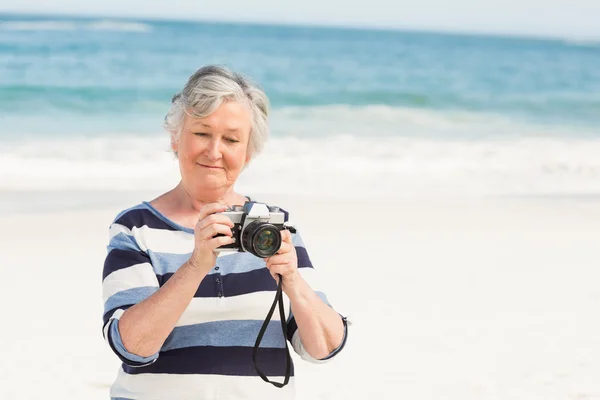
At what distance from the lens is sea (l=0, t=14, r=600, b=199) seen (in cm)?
1019

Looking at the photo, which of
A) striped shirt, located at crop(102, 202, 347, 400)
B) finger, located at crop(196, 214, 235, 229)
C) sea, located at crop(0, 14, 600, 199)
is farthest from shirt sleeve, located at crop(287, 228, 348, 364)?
sea, located at crop(0, 14, 600, 199)

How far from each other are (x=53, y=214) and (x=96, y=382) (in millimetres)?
3346

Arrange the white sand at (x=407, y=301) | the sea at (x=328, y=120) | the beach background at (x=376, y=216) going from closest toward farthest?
1. the white sand at (x=407, y=301)
2. the beach background at (x=376, y=216)
3. the sea at (x=328, y=120)

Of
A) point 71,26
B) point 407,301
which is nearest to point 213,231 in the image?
point 407,301

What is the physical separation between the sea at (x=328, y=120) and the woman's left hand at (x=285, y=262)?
2.04 feet

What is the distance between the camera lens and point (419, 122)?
1619cm

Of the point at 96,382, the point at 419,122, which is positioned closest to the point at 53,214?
the point at 96,382

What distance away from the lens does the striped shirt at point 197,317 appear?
84.9 inches

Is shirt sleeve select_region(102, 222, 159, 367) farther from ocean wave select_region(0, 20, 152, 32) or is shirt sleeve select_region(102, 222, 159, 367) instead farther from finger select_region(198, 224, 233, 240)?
ocean wave select_region(0, 20, 152, 32)

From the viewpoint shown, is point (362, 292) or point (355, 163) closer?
point (362, 292)

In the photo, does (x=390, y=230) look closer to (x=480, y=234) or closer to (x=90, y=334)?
(x=480, y=234)

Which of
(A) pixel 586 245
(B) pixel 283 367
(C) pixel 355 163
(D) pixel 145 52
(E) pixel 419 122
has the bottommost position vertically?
(B) pixel 283 367

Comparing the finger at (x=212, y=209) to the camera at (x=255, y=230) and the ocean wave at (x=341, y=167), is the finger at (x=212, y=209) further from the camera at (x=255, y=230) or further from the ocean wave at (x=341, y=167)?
the ocean wave at (x=341, y=167)

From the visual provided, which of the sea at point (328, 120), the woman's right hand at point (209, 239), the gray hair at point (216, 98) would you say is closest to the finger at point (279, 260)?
the woman's right hand at point (209, 239)
